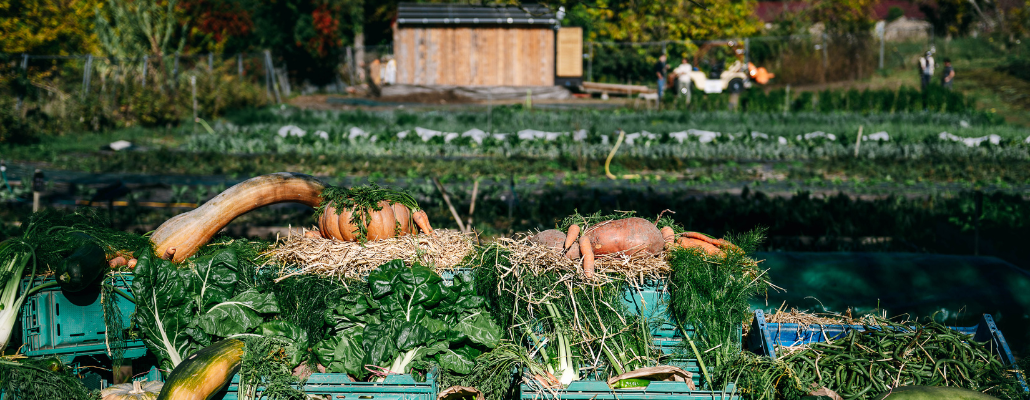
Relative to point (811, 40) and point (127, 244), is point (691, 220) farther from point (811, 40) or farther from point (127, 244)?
point (811, 40)

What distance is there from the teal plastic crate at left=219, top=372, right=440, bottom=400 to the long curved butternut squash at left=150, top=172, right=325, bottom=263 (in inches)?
62.1

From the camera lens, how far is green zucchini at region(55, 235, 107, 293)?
4.22 metres

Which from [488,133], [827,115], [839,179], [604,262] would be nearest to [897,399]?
[604,262]

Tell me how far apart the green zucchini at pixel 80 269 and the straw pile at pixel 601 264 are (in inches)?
91.2

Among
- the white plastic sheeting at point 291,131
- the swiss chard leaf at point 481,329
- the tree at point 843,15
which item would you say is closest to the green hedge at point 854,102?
the white plastic sheeting at point 291,131

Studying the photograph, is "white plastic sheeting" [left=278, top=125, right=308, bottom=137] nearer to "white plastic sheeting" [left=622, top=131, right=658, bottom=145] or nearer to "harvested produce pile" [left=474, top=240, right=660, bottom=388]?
"white plastic sheeting" [left=622, top=131, right=658, bottom=145]

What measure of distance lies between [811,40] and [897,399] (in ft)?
102

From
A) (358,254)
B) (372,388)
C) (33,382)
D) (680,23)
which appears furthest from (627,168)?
(680,23)

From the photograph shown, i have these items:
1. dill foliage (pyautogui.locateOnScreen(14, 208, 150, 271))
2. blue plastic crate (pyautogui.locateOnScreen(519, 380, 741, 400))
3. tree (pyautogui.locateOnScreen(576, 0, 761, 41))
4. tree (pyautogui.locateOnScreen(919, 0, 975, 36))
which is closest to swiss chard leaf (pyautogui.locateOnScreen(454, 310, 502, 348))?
blue plastic crate (pyautogui.locateOnScreen(519, 380, 741, 400))

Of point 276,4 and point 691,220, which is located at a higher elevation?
point 276,4

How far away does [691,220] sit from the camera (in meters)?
9.00

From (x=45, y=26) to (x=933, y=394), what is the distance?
29117 millimetres

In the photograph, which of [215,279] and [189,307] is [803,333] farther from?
[189,307]

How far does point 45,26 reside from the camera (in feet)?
85.1
